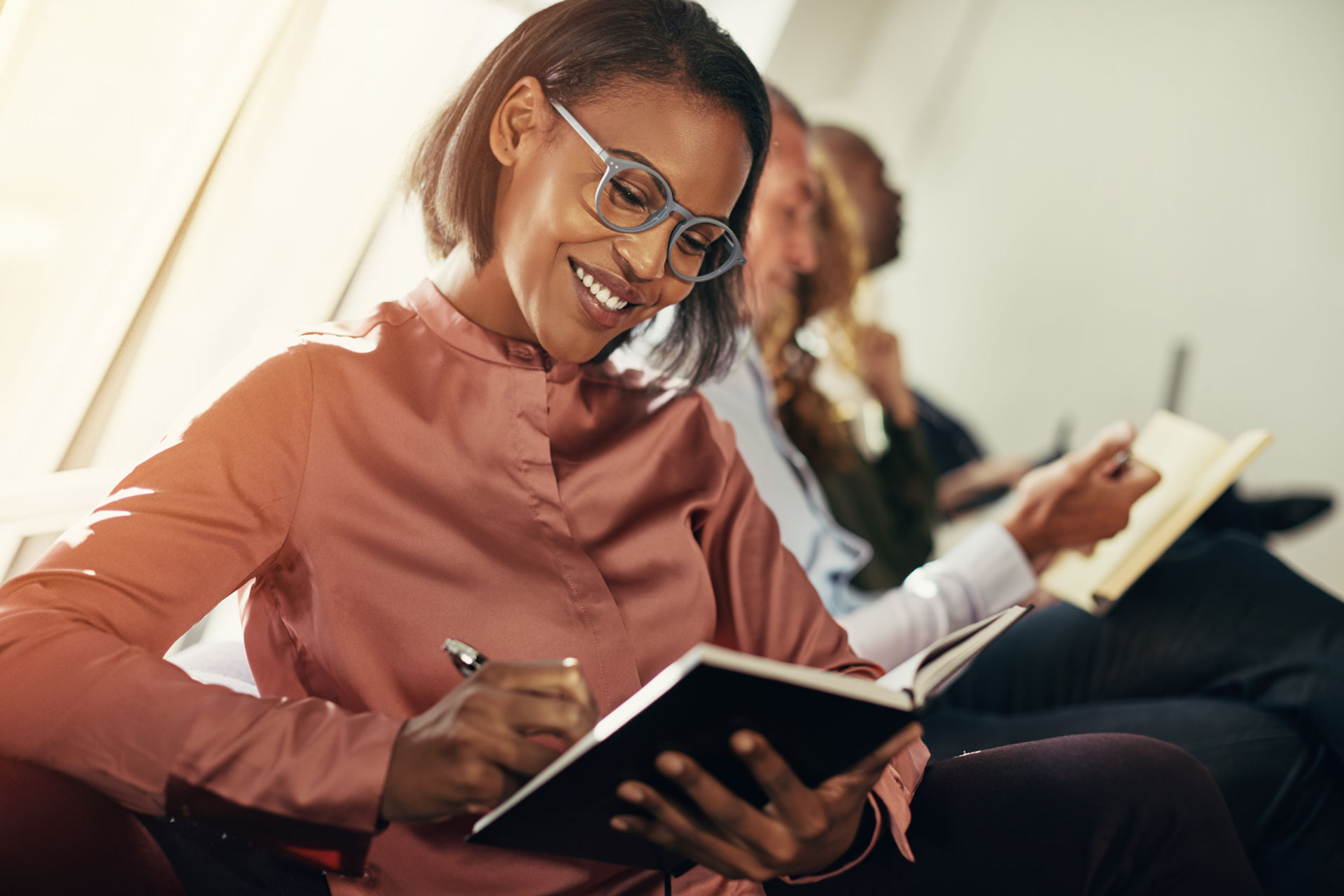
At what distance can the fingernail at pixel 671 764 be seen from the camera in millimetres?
690

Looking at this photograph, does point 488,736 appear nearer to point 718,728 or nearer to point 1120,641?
point 718,728

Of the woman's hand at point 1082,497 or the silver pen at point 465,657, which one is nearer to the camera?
the silver pen at point 465,657

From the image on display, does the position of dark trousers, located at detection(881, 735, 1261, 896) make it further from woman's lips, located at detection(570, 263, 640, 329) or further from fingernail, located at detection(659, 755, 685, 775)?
woman's lips, located at detection(570, 263, 640, 329)

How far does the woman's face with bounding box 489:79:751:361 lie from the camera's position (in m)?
0.96

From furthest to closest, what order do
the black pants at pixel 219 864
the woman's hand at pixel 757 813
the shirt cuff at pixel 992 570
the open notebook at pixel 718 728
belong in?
the shirt cuff at pixel 992 570, the black pants at pixel 219 864, the woman's hand at pixel 757 813, the open notebook at pixel 718 728

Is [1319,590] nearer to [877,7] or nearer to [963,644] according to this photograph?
[963,644]

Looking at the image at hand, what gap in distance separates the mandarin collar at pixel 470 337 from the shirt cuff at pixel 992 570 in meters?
0.86

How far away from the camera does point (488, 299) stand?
1066 millimetres

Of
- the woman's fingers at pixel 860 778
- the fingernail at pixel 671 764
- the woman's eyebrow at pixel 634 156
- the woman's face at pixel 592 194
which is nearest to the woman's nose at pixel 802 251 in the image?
the woman's face at pixel 592 194

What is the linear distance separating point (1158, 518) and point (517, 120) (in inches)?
50.2

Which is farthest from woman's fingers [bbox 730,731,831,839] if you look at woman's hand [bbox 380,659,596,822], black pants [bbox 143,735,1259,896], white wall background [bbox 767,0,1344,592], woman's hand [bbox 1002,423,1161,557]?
white wall background [bbox 767,0,1344,592]

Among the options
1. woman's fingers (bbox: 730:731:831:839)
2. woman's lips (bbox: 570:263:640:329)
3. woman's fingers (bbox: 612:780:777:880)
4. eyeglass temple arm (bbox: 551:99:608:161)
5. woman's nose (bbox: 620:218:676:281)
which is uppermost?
eyeglass temple arm (bbox: 551:99:608:161)

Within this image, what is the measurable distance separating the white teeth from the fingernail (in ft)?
1.59

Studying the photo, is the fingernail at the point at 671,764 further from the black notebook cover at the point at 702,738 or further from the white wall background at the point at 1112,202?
the white wall background at the point at 1112,202
